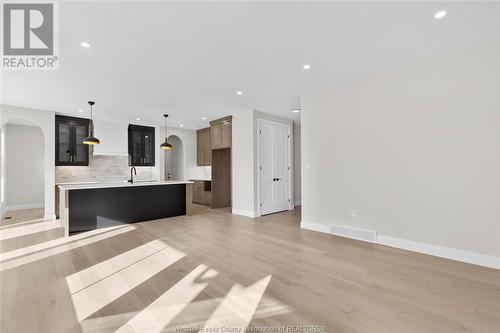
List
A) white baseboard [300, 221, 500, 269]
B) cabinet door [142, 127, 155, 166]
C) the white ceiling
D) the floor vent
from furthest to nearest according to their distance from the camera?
cabinet door [142, 127, 155, 166] → the floor vent → white baseboard [300, 221, 500, 269] → the white ceiling

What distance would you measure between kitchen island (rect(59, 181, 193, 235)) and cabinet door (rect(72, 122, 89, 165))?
1832mm

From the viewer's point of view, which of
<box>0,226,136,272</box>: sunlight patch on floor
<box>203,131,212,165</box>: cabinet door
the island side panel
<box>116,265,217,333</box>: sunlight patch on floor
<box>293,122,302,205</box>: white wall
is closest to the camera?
<box>116,265,217,333</box>: sunlight patch on floor

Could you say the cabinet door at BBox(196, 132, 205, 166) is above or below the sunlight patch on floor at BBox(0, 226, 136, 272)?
above

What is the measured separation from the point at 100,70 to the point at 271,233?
4014mm

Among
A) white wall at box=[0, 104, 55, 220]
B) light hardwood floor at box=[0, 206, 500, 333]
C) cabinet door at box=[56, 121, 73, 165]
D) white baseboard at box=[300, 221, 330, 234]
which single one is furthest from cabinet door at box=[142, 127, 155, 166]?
white baseboard at box=[300, 221, 330, 234]

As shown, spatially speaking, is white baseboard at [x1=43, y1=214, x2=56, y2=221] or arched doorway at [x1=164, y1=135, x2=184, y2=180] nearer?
white baseboard at [x1=43, y1=214, x2=56, y2=221]

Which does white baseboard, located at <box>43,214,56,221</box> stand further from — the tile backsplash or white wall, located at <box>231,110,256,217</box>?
white wall, located at <box>231,110,256,217</box>

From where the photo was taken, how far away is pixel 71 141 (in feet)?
20.6

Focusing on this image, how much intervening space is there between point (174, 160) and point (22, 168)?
15.5 ft

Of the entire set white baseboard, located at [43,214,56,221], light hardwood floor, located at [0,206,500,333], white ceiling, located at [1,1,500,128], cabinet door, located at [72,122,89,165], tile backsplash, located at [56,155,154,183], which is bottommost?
light hardwood floor, located at [0,206,500,333]

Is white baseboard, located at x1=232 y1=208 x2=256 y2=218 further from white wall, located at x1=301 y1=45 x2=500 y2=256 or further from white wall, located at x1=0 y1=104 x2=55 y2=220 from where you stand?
white wall, located at x1=0 y1=104 x2=55 y2=220

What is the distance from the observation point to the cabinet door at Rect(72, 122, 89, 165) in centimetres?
634

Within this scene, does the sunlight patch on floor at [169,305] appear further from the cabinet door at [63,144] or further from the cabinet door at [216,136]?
the cabinet door at [63,144]

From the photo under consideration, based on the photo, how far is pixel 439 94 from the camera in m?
3.12
